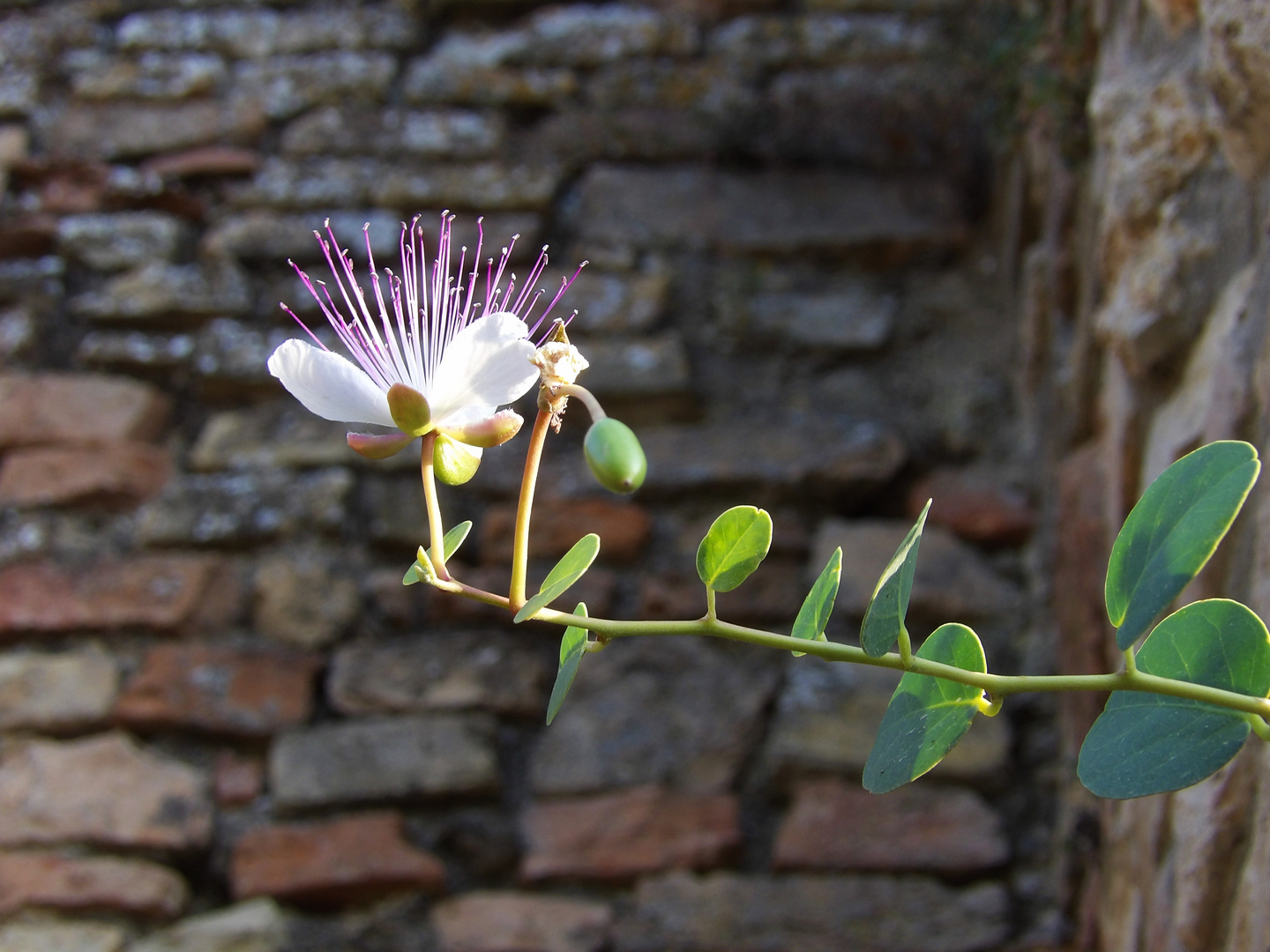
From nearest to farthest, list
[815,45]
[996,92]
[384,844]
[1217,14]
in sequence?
[1217,14], [384,844], [996,92], [815,45]

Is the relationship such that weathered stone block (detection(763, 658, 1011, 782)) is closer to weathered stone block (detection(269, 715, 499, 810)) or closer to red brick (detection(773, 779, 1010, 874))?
red brick (detection(773, 779, 1010, 874))

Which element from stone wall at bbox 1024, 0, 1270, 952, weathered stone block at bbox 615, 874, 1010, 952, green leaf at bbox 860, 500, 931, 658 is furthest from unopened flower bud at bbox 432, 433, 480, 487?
weathered stone block at bbox 615, 874, 1010, 952

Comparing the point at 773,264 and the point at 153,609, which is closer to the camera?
the point at 153,609

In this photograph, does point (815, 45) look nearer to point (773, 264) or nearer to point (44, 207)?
point (773, 264)

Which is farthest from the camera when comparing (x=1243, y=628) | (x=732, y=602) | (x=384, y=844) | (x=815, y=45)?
(x=815, y=45)

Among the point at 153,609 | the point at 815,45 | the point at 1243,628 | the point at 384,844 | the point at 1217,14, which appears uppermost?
the point at 815,45

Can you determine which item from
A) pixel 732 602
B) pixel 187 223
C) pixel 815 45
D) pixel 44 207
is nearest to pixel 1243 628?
pixel 732 602

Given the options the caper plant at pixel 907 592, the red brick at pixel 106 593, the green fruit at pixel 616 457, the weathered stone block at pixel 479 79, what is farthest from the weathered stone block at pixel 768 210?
the green fruit at pixel 616 457

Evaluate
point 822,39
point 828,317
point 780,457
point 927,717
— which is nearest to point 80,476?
point 780,457
